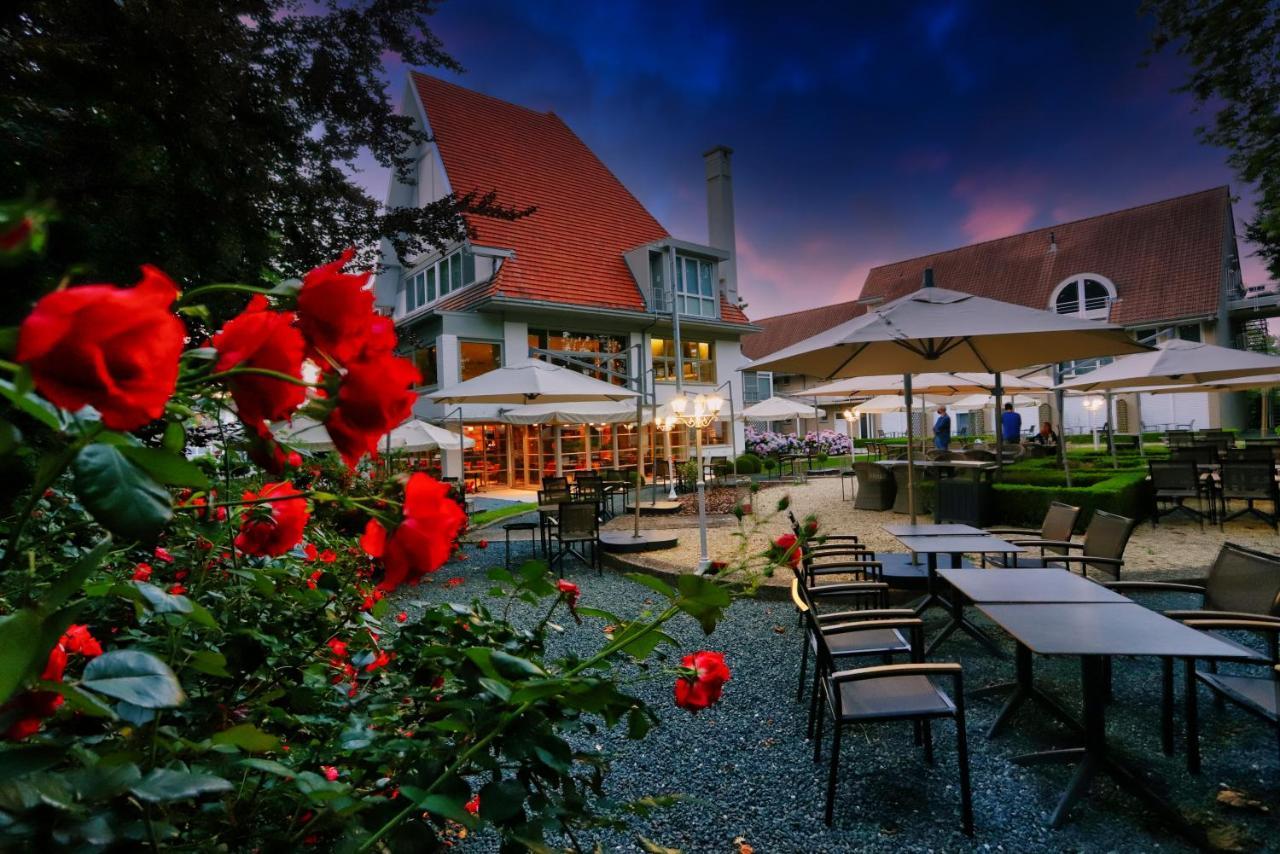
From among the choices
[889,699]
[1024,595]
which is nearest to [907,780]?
[889,699]

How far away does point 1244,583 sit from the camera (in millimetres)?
3312

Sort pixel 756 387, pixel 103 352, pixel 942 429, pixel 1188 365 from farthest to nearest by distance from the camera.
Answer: pixel 756 387, pixel 942 429, pixel 1188 365, pixel 103 352

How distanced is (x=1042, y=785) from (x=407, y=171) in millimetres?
4677

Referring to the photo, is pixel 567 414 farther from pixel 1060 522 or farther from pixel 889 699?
pixel 889 699

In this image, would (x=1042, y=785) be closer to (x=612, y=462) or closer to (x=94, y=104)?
(x=94, y=104)

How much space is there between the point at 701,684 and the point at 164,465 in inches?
40.4

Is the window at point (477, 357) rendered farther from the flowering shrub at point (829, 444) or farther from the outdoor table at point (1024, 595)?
the outdoor table at point (1024, 595)

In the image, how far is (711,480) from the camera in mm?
15734

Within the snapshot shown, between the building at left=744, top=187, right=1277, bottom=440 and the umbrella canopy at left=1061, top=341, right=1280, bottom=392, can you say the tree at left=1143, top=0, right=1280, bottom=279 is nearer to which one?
the umbrella canopy at left=1061, top=341, right=1280, bottom=392

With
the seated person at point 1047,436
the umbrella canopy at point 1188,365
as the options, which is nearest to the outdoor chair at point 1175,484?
the umbrella canopy at point 1188,365

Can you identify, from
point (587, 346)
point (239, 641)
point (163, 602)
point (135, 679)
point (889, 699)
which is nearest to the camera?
point (135, 679)

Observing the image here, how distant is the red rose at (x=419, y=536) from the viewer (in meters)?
0.60

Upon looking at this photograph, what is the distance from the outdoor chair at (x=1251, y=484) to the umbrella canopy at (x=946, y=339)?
386 centimetres

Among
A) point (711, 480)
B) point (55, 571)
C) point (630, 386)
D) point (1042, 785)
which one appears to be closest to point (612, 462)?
point (630, 386)
